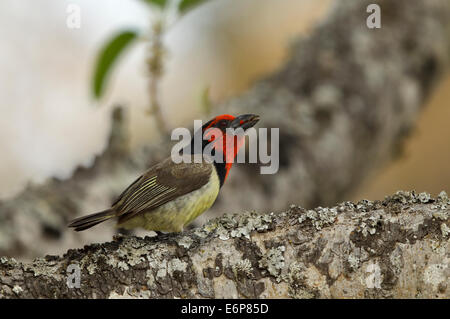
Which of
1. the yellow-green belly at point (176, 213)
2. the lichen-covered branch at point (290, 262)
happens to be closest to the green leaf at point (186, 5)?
the yellow-green belly at point (176, 213)

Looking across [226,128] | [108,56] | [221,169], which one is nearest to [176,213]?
[221,169]

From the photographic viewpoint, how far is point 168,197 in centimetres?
298

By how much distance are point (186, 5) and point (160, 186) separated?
1.70 metres

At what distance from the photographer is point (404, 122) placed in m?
5.49

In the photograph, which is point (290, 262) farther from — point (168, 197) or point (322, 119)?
point (322, 119)

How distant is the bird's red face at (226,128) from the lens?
3239mm

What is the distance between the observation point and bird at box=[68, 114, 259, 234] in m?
2.94

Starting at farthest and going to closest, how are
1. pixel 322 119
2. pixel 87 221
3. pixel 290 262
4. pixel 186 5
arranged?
pixel 322 119, pixel 186 5, pixel 87 221, pixel 290 262

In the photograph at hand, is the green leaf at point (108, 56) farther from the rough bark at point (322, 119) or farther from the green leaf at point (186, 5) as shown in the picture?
the rough bark at point (322, 119)

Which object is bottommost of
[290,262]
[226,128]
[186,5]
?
[290,262]

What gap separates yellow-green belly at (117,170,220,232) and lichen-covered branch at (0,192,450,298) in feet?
2.07

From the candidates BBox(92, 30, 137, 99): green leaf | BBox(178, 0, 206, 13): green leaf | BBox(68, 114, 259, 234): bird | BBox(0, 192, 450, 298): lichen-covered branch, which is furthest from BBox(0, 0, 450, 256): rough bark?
BBox(0, 192, 450, 298): lichen-covered branch

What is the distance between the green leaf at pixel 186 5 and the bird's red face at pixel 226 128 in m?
1.25

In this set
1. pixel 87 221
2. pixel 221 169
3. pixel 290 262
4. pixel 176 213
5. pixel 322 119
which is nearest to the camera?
pixel 290 262
